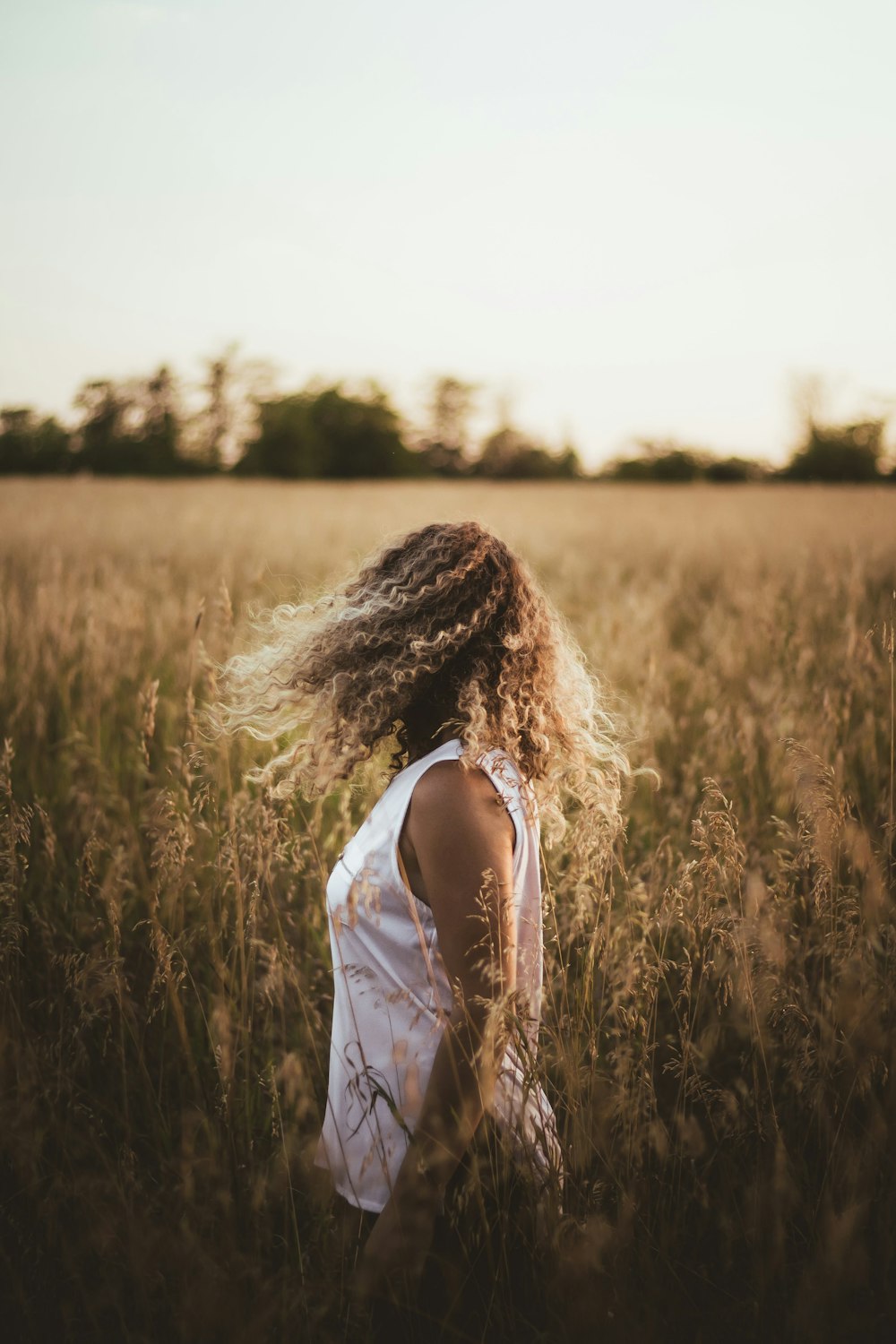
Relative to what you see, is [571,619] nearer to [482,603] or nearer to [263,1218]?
[482,603]

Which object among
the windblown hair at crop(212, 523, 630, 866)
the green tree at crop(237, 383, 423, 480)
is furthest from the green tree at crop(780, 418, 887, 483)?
the windblown hair at crop(212, 523, 630, 866)

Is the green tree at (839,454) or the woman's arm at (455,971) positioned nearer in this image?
the woman's arm at (455,971)

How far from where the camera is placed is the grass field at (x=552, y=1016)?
129 centimetres

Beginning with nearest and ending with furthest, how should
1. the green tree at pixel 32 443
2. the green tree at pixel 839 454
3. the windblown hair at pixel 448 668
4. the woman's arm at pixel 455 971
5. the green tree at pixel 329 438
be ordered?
1. the woman's arm at pixel 455 971
2. the windblown hair at pixel 448 668
3. the green tree at pixel 839 454
4. the green tree at pixel 32 443
5. the green tree at pixel 329 438

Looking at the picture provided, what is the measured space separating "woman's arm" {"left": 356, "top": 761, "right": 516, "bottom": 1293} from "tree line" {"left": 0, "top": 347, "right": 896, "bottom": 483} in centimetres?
3338

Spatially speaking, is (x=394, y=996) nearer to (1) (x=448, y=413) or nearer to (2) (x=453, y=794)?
(2) (x=453, y=794)

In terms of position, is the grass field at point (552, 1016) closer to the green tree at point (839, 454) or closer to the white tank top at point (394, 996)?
the white tank top at point (394, 996)

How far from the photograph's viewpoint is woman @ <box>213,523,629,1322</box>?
1263 millimetres

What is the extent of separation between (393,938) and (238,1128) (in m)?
0.67

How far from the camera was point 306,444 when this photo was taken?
5378 centimetres

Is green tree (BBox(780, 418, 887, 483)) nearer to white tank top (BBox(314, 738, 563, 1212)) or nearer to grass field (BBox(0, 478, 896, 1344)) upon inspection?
grass field (BBox(0, 478, 896, 1344))

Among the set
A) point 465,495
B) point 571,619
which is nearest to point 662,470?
point 465,495

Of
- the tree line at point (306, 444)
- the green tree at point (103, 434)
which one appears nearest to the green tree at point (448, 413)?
the tree line at point (306, 444)

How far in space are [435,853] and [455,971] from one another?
0.64ft
